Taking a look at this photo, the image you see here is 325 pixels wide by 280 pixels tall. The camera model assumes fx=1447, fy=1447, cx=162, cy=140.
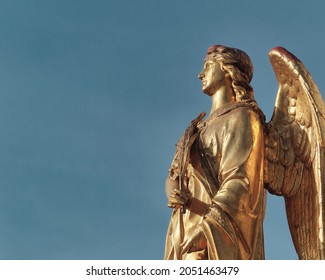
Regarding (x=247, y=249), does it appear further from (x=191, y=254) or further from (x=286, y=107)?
(x=286, y=107)

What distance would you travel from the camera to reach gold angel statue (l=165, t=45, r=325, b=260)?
1906 centimetres

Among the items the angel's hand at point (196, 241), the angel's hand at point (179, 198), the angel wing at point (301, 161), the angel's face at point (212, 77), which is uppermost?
the angel's face at point (212, 77)

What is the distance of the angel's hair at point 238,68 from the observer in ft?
66.7

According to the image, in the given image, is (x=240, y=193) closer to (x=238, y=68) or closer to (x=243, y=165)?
(x=243, y=165)

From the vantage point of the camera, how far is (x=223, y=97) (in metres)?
20.5

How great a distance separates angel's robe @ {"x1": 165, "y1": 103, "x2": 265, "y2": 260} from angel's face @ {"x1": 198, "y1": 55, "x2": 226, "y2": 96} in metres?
0.49

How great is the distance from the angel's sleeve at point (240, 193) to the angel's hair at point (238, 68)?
0.44 m

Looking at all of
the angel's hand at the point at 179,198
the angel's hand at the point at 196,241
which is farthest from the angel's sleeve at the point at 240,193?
the angel's hand at the point at 179,198

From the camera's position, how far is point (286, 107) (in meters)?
20.6

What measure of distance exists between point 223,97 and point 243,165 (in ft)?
4.72

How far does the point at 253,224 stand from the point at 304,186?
49.0 inches

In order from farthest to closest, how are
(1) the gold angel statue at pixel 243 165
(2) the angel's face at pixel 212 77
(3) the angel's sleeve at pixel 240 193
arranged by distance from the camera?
(2) the angel's face at pixel 212 77 < (1) the gold angel statue at pixel 243 165 < (3) the angel's sleeve at pixel 240 193

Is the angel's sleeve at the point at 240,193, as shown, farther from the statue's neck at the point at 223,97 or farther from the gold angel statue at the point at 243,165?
the statue's neck at the point at 223,97
